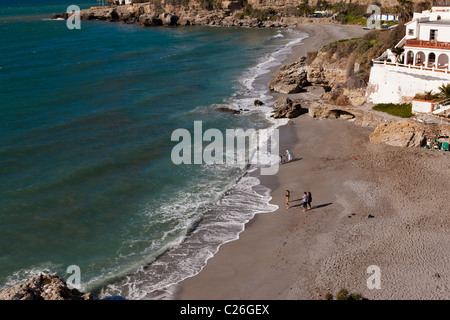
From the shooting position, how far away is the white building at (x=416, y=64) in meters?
34.2

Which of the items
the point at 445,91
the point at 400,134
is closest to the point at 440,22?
the point at 445,91

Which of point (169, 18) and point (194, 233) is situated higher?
point (169, 18)

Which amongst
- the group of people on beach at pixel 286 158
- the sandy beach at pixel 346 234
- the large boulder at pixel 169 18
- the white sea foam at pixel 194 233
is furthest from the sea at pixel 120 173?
the large boulder at pixel 169 18

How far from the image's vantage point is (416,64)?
36438 mm

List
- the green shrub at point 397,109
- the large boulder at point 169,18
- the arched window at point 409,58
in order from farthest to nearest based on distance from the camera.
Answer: the large boulder at point 169,18, the arched window at point 409,58, the green shrub at point 397,109

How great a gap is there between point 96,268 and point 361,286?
39.7 feet

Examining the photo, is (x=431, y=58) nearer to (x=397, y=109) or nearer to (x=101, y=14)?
(x=397, y=109)

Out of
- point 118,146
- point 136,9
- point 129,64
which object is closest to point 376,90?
point 118,146

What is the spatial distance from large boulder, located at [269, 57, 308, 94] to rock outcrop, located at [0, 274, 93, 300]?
37.2 m

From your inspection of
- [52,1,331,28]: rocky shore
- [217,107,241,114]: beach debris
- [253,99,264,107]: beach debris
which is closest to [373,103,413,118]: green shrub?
[253,99,264,107]: beach debris

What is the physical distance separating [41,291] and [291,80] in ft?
131

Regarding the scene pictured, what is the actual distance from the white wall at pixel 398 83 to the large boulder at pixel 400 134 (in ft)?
13.0

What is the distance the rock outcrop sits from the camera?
13617 mm

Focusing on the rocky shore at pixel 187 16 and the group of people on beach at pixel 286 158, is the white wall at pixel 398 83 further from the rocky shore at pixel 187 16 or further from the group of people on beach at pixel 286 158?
the rocky shore at pixel 187 16
